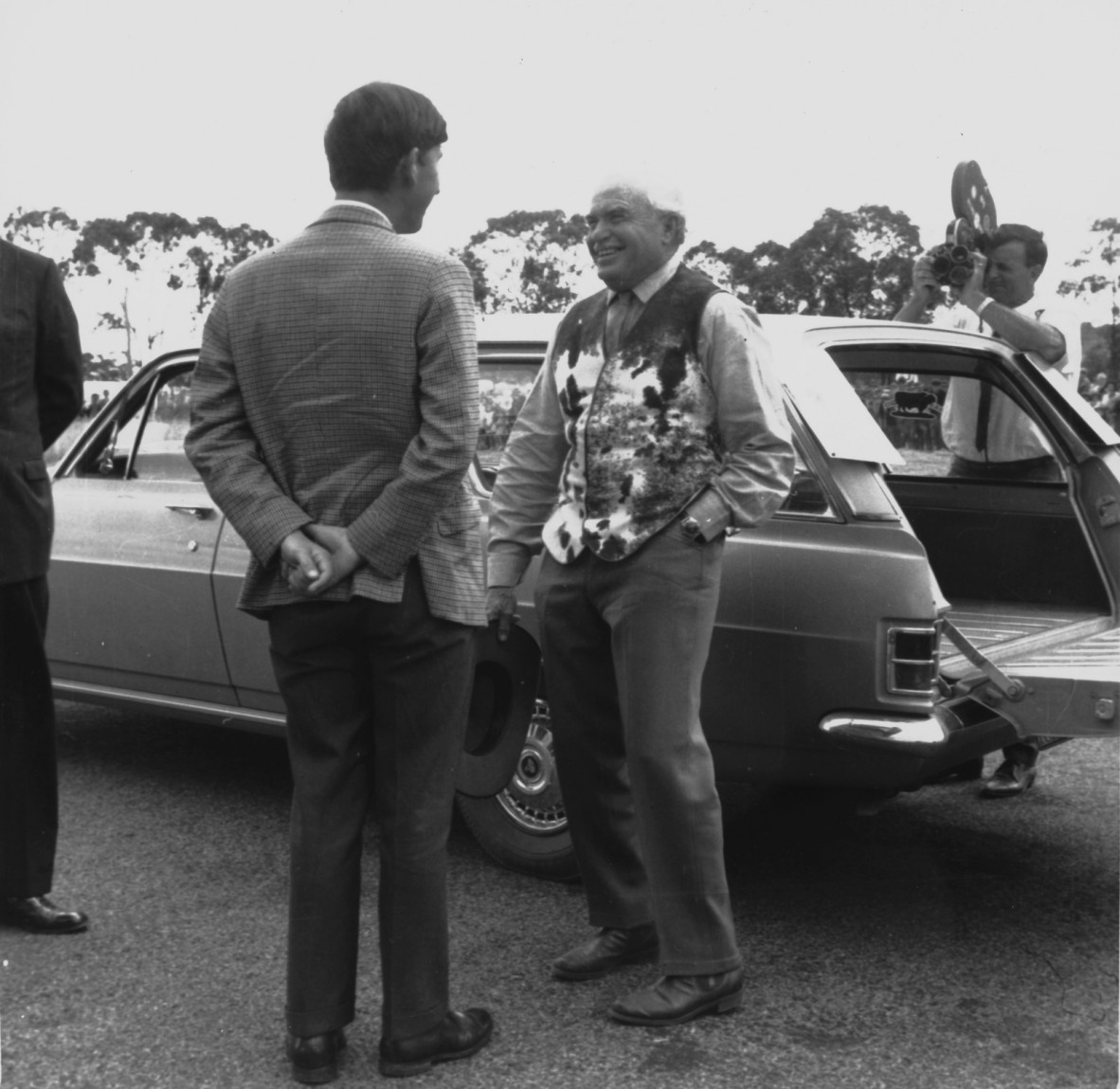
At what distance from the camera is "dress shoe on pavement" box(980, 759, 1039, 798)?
5453 millimetres

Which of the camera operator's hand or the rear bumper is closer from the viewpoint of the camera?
the rear bumper

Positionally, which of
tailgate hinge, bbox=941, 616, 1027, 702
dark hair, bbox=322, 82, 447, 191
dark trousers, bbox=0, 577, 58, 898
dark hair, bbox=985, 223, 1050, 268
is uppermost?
dark hair, bbox=985, 223, 1050, 268

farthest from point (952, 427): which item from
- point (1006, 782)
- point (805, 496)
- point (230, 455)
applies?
point (230, 455)

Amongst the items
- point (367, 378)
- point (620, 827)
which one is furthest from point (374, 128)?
point (620, 827)

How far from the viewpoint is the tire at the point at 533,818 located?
447cm

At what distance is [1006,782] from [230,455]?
331 centimetres

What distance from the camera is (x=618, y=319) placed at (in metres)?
3.67

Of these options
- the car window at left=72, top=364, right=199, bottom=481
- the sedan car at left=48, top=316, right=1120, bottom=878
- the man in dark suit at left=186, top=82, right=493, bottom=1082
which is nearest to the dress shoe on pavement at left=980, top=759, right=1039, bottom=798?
the sedan car at left=48, top=316, right=1120, bottom=878

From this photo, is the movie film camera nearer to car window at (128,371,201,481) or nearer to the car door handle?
the car door handle

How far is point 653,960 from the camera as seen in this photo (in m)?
3.90

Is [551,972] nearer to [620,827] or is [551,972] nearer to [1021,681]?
[620,827]

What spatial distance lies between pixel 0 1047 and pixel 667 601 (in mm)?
1683

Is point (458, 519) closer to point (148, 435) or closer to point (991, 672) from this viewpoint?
point (991, 672)

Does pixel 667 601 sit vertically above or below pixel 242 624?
above
